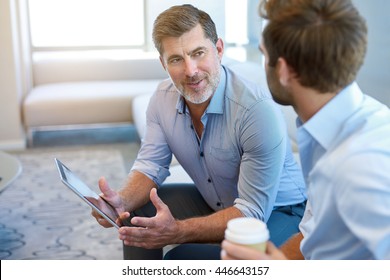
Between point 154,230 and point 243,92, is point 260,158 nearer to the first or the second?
point 243,92

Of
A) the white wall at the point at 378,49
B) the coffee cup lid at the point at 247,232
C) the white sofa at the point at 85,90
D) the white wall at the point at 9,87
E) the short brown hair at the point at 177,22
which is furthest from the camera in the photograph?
the white sofa at the point at 85,90

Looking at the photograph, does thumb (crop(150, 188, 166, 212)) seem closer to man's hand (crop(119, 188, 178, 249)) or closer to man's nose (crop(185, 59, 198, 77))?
man's hand (crop(119, 188, 178, 249))

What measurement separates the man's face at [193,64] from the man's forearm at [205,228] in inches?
12.1

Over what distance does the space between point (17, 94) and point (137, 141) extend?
813mm

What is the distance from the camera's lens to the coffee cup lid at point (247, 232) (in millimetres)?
763

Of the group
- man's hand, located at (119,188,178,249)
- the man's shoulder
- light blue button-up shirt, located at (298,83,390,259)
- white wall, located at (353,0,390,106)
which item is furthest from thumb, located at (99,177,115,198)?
white wall, located at (353,0,390,106)

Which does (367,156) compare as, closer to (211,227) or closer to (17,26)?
(211,227)

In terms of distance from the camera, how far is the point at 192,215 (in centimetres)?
165

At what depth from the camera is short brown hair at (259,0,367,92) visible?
874 mm

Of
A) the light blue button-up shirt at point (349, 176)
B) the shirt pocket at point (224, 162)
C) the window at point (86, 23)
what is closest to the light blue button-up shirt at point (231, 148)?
the shirt pocket at point (224, 162)

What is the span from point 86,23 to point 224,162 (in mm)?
3298

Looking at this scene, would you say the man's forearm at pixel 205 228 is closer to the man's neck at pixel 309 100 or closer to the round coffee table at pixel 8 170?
the man's neck at pixel 309 100

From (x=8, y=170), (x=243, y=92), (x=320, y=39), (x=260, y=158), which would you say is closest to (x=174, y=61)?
(x=243, y=92)
